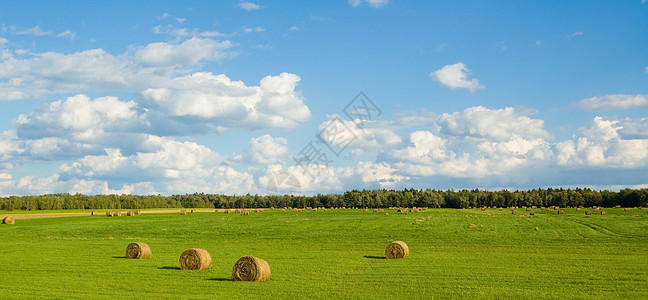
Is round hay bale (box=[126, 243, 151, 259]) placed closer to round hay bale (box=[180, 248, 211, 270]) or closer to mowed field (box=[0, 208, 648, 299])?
mowed field (box=[0, 208, 648, 299])

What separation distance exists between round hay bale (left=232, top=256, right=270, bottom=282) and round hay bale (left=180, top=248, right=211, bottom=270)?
4.13m

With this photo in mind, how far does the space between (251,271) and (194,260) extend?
5254 mm

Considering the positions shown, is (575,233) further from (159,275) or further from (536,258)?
(159,275)

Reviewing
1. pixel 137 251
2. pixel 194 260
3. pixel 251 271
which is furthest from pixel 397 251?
pixel 137 251

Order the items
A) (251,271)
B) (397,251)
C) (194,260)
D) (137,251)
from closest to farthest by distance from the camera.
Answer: (251,271)
(194,260)
(137,251)
(397,251)

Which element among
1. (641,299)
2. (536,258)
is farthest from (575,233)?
(641,299)

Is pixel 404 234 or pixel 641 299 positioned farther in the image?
pixel 404 234

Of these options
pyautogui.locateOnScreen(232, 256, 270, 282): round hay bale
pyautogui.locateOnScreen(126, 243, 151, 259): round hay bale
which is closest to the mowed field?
pyautogui.locateOnScreen(232, 256, 270, 282): round hay bale

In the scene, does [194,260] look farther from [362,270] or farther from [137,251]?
[362,270]

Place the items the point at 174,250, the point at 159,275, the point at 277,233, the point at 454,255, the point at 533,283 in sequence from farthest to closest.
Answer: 1. the point at 277,233
2. the point at 174,250
3. the point at 454,255
4. the point at 159,275
5. the point at 533,283

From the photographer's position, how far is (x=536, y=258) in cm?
3212

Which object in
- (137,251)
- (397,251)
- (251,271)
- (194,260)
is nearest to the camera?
(251,271)

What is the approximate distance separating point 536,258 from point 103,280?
25.3 meters

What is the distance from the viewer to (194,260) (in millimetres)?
26875
